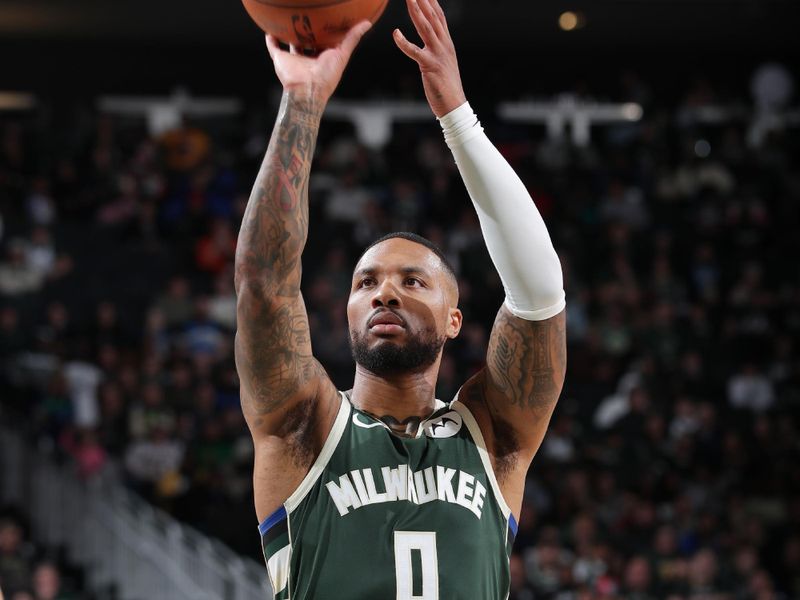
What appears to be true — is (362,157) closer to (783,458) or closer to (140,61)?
(140,61)

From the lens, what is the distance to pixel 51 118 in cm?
1708

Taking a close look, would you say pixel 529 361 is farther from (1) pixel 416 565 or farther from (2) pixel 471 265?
(2) pixel 471 265

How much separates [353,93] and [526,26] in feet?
9.11

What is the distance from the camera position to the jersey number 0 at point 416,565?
287cm

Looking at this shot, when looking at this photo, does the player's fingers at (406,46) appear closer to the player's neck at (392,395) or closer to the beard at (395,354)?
the beard at (395,354)

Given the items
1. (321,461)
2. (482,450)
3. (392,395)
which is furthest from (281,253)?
(482,450)

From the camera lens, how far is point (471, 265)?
44.2 ft

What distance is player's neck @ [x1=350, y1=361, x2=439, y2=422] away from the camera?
329 cm

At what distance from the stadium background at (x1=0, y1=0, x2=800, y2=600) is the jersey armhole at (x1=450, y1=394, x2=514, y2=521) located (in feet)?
18.1

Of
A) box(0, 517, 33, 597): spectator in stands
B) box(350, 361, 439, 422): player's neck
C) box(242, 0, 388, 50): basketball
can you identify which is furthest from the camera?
box(0, 517, 33, 597): spectator in stands

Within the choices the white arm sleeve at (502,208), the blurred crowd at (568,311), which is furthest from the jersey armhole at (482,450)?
the blurred crowd at (568,311)

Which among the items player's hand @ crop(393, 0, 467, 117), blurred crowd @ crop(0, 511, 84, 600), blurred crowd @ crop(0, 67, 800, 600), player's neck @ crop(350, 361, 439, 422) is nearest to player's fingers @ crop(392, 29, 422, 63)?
player's hand @ crop(393, 0, 467, 117)

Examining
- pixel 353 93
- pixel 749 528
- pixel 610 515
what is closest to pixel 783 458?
pixel 749 528

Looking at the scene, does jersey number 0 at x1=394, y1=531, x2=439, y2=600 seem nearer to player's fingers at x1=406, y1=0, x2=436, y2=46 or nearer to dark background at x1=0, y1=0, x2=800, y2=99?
player's fingers at x1=406, y1=0, x2=436, y2=46
